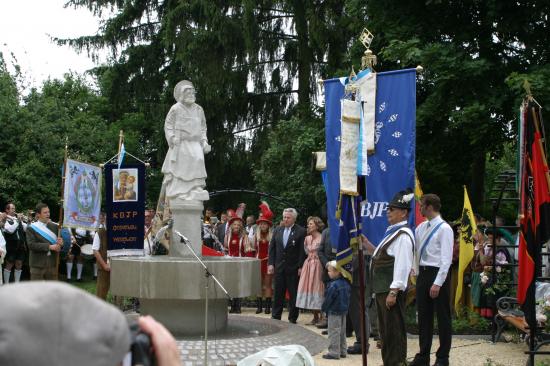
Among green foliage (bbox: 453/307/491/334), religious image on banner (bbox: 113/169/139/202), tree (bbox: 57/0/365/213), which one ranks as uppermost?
A: tree (bbox: 57/0/365/213)

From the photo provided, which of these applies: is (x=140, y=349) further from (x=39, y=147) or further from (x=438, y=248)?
(x=39, y=147)

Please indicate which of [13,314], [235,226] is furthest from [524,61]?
[13,314]

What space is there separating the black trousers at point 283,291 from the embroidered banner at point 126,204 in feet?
8.61

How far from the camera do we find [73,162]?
13.0m

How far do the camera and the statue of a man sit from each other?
10232 mm

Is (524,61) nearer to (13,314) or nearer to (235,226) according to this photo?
(235,226)

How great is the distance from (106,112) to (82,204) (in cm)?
2334

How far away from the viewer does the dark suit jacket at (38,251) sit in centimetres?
1286

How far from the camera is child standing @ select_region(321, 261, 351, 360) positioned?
9.57 metres

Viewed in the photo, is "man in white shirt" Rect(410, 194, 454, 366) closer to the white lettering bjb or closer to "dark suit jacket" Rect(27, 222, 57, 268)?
the white lettering bjb

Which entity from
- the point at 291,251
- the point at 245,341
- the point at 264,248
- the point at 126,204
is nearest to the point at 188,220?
the point at 291,251

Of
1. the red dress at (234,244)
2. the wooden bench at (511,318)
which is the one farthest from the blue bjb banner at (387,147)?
the red dress at (234,244)

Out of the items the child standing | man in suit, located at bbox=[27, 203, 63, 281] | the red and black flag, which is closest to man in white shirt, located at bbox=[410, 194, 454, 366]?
the red and black flag

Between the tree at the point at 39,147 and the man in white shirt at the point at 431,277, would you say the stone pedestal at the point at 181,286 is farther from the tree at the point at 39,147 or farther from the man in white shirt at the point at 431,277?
the tree at the point at 39,147
